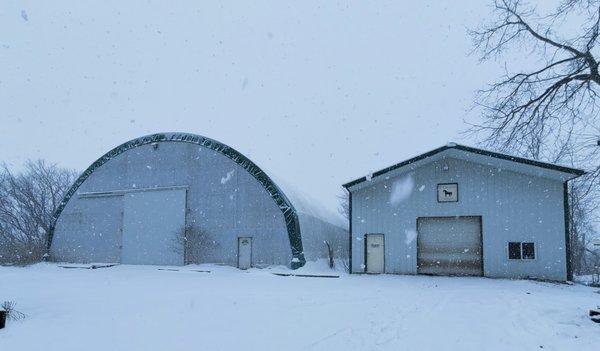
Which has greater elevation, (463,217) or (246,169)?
(246,169)

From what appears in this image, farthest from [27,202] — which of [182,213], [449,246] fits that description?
[449,246]

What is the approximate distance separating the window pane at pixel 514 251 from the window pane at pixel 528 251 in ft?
0.75

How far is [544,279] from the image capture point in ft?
62.0

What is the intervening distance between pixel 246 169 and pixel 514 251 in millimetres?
13520

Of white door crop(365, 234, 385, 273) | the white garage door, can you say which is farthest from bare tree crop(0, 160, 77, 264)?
the white garage door

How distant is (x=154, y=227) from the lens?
1036 inches

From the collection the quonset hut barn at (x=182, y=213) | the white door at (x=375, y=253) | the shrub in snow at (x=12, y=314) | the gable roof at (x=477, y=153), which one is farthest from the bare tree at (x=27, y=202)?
the shrub in snow at (x=12, y=314)

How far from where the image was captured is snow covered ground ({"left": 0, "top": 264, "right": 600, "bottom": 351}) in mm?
7449

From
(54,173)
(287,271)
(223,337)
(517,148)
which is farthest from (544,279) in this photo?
(54,173)

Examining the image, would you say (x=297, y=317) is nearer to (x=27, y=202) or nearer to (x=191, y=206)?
(x=191, y=206)

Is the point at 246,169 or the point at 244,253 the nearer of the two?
the point at 244,253

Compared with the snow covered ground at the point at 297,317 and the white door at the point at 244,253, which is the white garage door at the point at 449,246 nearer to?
the snow covered ground at the point at 297,317

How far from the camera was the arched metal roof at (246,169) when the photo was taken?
2305 centimetres

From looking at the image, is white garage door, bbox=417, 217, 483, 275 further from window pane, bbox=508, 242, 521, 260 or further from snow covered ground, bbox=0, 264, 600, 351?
snow covered ground, bbox=0, 264, 600, 351
